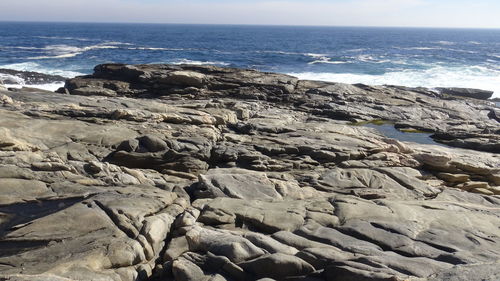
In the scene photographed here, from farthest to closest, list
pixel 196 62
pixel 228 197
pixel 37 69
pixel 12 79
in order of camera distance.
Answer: pixel 196 62
pixel 37 69
pixel 12 79
pixel 228 197

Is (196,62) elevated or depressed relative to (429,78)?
elevated

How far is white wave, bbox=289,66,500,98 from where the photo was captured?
50.7 m

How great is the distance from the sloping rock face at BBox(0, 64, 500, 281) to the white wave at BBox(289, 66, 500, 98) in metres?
29.2

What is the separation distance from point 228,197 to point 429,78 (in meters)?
49.4

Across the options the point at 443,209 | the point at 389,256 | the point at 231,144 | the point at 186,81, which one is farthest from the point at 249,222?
the point at 186,81

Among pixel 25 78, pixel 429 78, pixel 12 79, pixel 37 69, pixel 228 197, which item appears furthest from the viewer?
pixel 37 69

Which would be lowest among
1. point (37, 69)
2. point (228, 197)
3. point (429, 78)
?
point (228, 197)

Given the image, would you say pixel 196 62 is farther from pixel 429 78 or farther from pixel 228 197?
pixel 228 197

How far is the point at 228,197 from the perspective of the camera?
12.5m

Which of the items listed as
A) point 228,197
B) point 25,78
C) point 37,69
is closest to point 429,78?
point 25,78

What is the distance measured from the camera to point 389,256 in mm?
9172

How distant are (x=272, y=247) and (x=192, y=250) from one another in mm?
1830

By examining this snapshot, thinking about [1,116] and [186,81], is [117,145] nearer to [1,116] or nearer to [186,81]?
[1,116]

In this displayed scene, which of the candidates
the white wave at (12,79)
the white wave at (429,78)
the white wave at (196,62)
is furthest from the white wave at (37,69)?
the white wave at (429,78)
